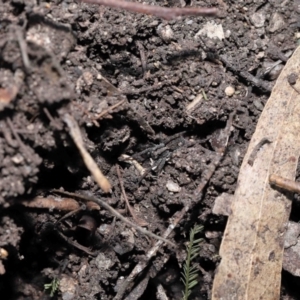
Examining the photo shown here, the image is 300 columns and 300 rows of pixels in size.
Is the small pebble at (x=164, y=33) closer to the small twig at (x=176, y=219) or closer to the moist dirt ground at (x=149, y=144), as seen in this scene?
the moist dirt ground at (x=149, y=144)

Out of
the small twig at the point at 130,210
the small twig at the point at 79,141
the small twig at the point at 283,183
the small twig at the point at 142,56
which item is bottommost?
the small twig at the point at 130,210

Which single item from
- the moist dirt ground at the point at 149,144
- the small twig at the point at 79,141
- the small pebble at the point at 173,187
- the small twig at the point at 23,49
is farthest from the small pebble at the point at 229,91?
the small twig at the point at 23,49

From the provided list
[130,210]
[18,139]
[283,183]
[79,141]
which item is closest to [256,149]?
[283,183]

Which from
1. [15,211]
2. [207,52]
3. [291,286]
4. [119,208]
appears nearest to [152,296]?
[119,208]

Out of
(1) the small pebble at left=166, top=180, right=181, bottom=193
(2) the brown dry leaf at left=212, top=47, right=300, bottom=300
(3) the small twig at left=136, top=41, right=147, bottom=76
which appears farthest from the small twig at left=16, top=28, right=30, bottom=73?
(2) the brown dry leaf at left=212, top=47, right=300, bottom=300

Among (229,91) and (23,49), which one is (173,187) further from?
(23,49)
